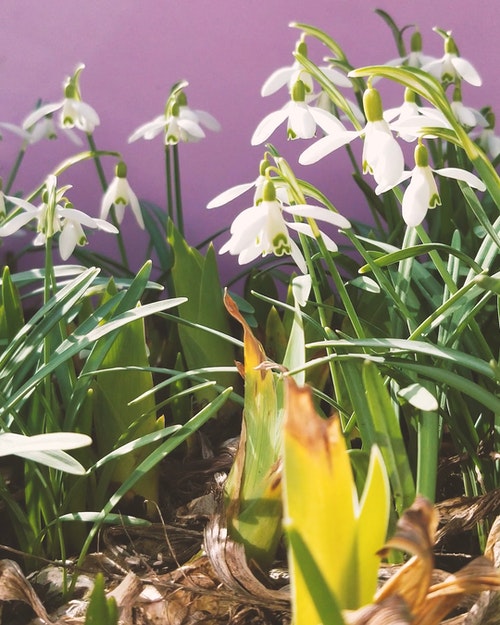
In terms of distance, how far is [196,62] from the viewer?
1.52 metres

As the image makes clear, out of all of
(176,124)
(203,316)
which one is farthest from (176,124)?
(203,316)

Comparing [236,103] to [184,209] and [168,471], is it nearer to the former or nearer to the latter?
[184,209]

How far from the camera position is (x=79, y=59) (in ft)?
5.02

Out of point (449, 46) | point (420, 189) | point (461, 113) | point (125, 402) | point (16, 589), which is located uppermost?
point (449, 46)

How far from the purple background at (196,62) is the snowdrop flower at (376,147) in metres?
0.79

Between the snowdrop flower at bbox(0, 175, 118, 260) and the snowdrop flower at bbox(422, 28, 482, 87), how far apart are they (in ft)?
1.84

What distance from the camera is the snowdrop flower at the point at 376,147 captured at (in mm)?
707

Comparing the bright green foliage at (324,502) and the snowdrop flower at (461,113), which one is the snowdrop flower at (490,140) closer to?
the snowdrop flower at (461,113)

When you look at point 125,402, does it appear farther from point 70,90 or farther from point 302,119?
point 70,90

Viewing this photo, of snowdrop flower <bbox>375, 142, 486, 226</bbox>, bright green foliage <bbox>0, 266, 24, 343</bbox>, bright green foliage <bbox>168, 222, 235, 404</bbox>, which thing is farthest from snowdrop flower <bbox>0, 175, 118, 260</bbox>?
snowdrop flower <bbox>375, 142, 486, 226</bbox>

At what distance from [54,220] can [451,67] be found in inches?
25.4

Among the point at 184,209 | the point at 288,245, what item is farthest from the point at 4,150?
the point at 288,245

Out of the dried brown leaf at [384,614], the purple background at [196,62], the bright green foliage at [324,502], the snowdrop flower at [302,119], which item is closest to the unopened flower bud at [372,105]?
the snowdrop flower at [302,119]

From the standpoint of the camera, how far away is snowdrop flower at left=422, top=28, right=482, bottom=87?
106 centimetres
